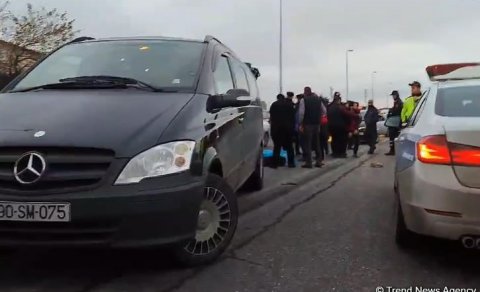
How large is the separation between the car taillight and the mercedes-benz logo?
8.12ft

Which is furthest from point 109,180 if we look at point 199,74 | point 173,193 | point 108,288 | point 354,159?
point 354,159

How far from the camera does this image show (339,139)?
14617 millimetres

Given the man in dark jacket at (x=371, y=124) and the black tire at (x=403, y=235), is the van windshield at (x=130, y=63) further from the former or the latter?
the man in dark jacket at (x=371, y=124)

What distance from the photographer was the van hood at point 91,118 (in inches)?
139

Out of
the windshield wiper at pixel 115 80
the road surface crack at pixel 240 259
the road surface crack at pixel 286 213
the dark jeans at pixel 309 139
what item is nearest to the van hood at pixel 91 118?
the windshield wiper at pixel 115 80

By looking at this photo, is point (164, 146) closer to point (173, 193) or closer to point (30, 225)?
point (173, 193)

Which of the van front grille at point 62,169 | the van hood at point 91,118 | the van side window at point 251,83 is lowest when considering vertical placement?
the van front grille at point 62,169

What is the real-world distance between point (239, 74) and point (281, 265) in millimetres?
2822

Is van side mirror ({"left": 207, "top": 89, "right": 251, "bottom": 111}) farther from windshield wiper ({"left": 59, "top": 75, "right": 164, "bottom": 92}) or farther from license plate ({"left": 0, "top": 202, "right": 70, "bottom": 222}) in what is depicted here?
license plate ({"left": 0, "top": 202, "right": 70, "bottom": 222})

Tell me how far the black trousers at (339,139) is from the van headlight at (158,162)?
11230mm

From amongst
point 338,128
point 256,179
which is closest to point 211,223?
point 256,179

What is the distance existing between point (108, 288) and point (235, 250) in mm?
1257

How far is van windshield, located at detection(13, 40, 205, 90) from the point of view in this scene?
4.61 m

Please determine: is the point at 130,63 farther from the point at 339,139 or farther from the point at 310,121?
the point at 339,139
